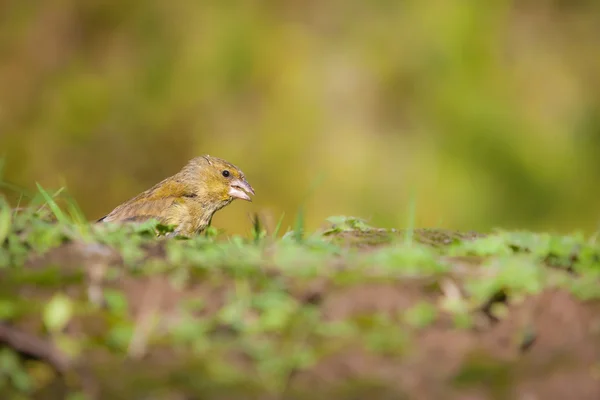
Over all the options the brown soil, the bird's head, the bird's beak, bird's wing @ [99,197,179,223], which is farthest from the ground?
the bird's beak

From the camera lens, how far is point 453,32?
12.0 metres

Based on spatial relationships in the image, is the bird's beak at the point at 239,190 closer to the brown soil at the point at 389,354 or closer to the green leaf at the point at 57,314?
the brown soil at the point at 389,354

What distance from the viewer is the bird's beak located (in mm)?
8594

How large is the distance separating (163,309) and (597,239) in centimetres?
250

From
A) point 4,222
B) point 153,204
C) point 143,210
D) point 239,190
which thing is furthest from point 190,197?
point 4,222

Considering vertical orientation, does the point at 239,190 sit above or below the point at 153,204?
above

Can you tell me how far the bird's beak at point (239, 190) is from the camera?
8594 millimetres

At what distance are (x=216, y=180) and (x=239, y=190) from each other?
0.22 metres

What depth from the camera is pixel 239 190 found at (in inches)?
340

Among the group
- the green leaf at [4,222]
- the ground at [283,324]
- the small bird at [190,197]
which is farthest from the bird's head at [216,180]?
the ground at [283,324]

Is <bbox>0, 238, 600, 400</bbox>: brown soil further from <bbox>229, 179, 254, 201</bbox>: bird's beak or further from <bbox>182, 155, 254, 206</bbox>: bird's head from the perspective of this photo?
<bbox>229, 179, 254, 201</bbox>: bird's beak

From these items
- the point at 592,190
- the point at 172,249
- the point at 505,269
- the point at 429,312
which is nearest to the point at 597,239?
the point at 505,269

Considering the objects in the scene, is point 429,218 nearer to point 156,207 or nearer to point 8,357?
point 156,207

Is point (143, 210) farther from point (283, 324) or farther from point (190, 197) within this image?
point (283, 324)
